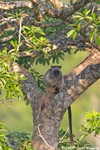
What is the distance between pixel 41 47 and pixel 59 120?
143 centimetres

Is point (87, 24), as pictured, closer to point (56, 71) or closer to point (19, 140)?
point (19, 140)

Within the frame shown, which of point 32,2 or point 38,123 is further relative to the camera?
point 38,123

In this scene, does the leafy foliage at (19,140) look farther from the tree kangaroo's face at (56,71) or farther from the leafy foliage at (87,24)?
the leafy foliage at (87,24)

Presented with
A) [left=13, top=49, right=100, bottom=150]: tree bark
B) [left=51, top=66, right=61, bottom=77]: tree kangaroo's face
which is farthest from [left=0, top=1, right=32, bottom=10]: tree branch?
[left=51, top=66, right=61, bottom=77]: tree kangaroo's face

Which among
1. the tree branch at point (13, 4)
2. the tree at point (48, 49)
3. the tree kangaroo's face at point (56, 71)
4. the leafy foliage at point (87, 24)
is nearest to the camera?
the leafy foliage at point (87, 24)

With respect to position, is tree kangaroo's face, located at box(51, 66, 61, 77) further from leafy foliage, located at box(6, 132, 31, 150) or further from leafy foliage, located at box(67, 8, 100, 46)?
leafy foliage, located at box(67, 8, 100, 46)

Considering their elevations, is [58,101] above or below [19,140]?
above

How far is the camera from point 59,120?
1059 centimetres

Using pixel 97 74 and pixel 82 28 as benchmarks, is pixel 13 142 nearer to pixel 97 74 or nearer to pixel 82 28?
pixel 97 74

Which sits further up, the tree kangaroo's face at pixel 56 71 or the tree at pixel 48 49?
the tree kangaroo's face at pixel 56 71

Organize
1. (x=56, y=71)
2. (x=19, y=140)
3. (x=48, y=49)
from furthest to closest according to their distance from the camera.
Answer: (x=56, y=71) → (x=19, y=140) → (x=48, y=49)

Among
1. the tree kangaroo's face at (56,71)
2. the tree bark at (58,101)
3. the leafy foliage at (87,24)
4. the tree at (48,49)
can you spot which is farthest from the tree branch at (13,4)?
the tree kangaroo's face at (56,71)

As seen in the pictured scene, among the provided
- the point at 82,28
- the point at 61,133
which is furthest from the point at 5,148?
the point at 61,133

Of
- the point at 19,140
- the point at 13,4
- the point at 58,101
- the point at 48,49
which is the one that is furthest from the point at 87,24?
the point at 19,140
